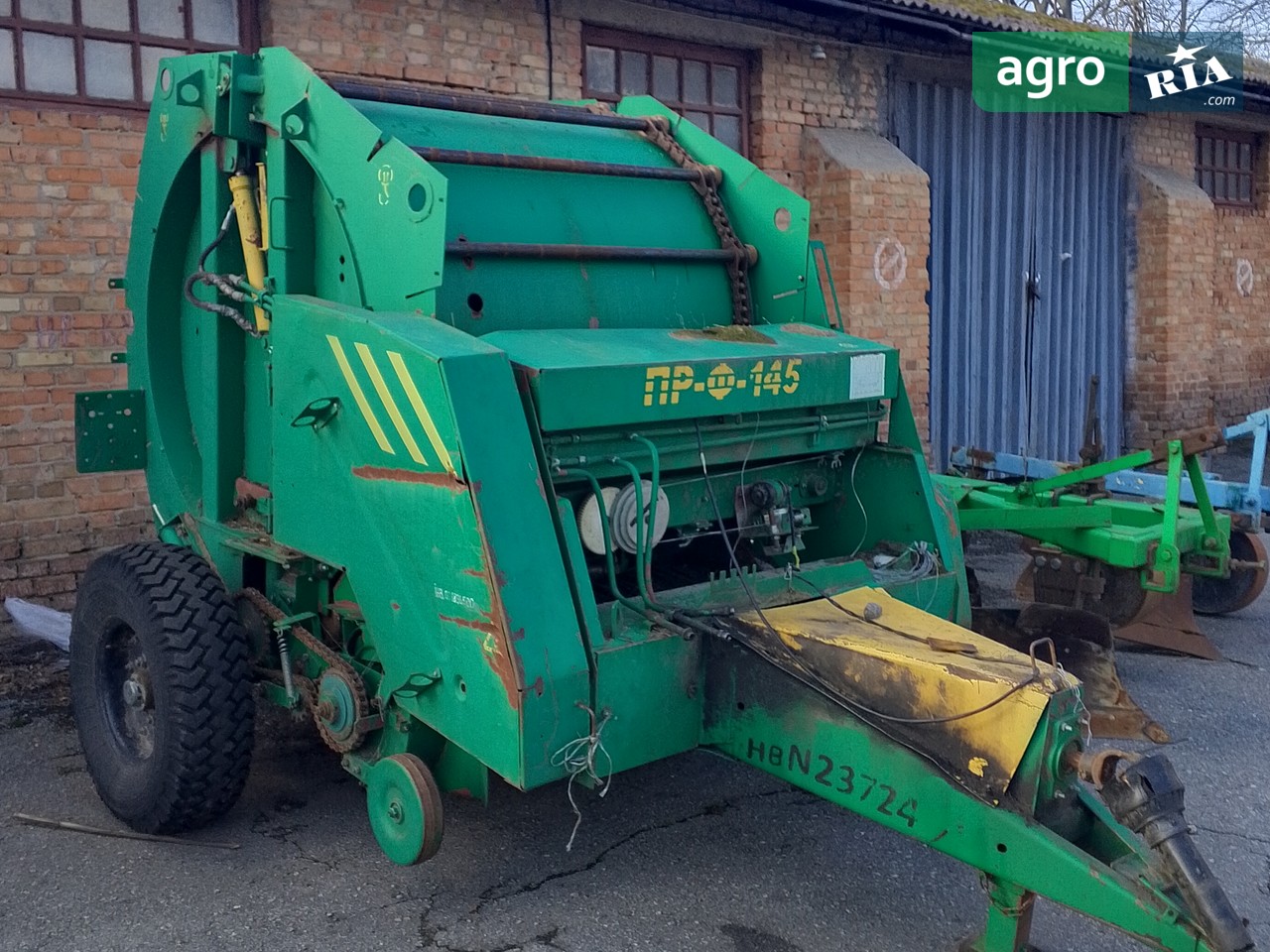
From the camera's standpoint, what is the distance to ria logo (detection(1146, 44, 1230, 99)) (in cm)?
1034

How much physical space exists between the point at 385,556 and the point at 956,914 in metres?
1.75

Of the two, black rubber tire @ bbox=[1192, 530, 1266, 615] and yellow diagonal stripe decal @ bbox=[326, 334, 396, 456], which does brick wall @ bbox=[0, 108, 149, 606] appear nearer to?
yellow diagonal stripe decal @ bbox=[326, 334, 396, 456]

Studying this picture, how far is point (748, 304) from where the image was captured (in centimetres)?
448

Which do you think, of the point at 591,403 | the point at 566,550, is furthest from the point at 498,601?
the point at 591,403

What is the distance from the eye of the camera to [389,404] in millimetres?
3215

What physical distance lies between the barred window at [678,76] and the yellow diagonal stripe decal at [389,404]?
4876mm

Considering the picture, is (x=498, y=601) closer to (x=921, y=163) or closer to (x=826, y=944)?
(x=826, y=944)

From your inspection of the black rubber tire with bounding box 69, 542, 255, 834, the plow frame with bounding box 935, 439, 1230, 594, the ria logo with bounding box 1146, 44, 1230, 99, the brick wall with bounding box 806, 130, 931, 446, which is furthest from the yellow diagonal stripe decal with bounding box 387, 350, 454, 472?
the ria logo with bounding box 1146, 44, 1230, 99

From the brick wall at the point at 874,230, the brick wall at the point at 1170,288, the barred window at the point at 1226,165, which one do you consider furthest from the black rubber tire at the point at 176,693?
the barred window at the point at 1226,165

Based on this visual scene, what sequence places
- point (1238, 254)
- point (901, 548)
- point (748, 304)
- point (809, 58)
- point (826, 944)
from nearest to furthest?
point (826, 944)
point (901, 548)
point (748, 304)
point (809, 58)
point (1238, 254)

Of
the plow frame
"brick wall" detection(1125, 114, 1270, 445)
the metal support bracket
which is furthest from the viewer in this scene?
"brick wall" detection(1125, 114, 1270, 445)

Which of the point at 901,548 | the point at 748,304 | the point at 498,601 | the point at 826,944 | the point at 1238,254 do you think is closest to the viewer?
the point at 498,601

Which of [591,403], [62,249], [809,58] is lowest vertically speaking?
[591,403]

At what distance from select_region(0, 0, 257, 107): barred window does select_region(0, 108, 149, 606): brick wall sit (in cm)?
13
